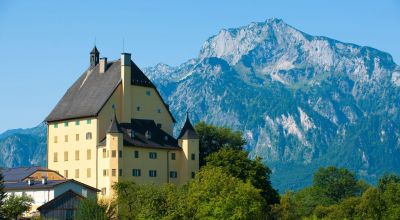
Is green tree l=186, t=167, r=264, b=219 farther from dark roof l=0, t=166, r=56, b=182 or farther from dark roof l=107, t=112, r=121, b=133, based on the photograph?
dark roof l=0, t=166, r=56, b=182

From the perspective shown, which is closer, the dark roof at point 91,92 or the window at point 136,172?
the window at point 136,172

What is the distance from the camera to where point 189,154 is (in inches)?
4980

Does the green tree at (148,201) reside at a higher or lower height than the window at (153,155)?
lower

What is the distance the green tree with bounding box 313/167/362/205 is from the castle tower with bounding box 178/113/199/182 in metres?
55.0

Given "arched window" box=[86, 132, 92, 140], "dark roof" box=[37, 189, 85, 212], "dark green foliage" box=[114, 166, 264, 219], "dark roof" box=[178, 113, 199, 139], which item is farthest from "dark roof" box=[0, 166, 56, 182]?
"dark roof" box=[178, 113, 199, 139]

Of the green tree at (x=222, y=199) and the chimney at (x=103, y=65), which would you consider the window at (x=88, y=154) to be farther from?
the green tree at (x=222, y=199)

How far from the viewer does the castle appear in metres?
121

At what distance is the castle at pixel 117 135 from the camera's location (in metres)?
121

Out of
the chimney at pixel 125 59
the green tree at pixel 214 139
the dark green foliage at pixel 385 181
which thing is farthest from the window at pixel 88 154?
the dark green foliage at pixel 385 181

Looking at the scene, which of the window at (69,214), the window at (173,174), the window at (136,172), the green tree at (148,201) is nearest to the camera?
the green tree at (148,201)

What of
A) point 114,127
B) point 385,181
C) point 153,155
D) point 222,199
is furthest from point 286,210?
point 385,181

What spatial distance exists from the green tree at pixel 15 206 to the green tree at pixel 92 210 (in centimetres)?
629

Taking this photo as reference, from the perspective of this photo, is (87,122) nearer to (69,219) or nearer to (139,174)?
(139,174)

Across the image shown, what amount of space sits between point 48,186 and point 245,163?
26.4 m
